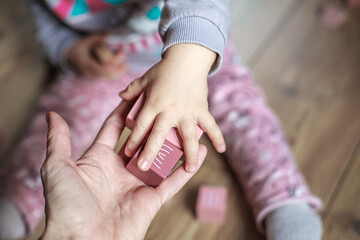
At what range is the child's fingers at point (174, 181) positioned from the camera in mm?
549

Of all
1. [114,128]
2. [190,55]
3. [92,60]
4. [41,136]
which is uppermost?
[190,55]

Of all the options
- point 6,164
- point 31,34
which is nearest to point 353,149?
point 6,164

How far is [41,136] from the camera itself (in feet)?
2.72

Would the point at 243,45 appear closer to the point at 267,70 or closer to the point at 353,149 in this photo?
the point at 267,70

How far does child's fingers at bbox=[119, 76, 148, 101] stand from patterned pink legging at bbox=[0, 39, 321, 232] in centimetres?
12

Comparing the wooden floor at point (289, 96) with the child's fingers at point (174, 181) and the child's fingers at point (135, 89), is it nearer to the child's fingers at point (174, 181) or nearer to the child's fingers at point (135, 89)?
the child's fingers at point (174, 181)

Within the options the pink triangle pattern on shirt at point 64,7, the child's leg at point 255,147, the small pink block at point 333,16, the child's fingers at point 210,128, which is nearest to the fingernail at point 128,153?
the child's fingers at point 210,128

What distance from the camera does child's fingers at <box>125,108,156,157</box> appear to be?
21.0 inches

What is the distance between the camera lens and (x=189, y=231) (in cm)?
73

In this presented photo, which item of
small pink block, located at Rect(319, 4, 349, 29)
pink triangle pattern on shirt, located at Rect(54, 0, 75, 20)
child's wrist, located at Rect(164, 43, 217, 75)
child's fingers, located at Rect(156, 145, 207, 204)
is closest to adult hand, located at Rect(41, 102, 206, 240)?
child's fingers, located at Rect(156, 145, 207, 204)

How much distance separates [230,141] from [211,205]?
133 millimetres

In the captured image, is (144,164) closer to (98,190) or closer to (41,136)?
(98,190)

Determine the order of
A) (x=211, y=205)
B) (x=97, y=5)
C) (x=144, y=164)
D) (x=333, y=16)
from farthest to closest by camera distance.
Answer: (x=333, y=16), (x=97, y=5), (x=211, y=205), (x=144, y=164)

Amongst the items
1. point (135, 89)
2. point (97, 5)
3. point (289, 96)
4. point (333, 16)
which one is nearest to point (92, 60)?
point (97, 5)
